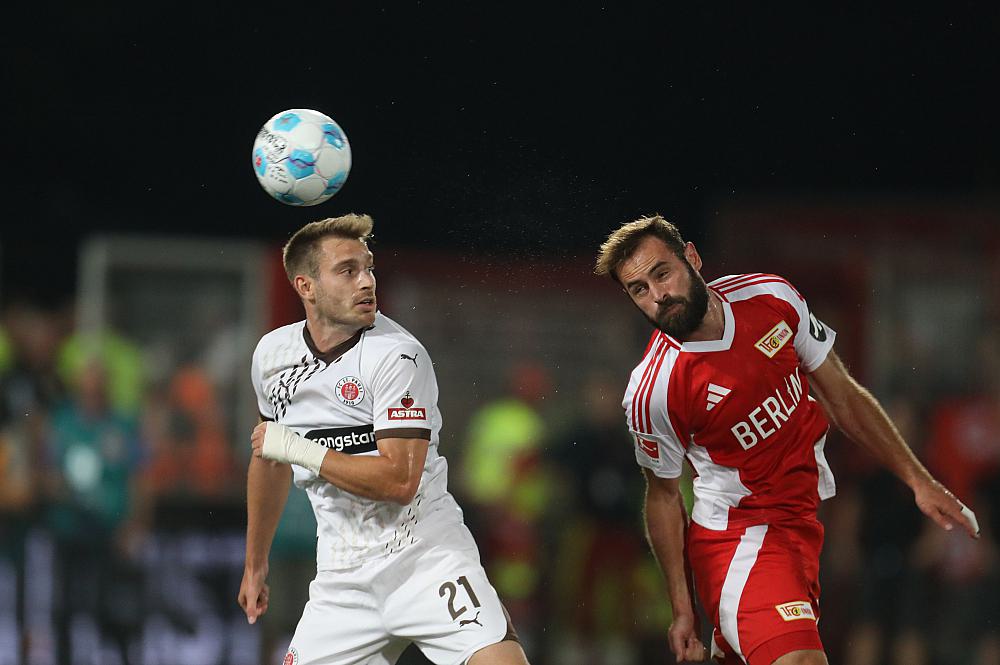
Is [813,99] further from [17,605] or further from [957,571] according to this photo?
[17,605]

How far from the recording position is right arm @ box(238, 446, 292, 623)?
187 inches

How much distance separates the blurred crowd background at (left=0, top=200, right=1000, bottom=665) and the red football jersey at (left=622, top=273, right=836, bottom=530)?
13.4ft

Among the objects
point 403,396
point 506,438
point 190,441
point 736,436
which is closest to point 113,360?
point 190,441

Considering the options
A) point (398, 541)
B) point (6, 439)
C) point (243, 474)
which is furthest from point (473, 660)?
point (243, 474)

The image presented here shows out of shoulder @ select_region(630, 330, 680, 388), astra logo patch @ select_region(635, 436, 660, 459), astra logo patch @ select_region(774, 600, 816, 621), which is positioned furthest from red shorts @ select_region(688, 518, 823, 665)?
shoulder @ select_region(630, 330, 680, 388)

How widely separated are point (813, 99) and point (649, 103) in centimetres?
228

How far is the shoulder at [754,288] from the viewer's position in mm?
4801

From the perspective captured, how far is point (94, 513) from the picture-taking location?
29.2 ft

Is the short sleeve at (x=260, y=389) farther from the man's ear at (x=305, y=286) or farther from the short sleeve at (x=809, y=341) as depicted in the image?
the short sleeve at (x=809, y=341)

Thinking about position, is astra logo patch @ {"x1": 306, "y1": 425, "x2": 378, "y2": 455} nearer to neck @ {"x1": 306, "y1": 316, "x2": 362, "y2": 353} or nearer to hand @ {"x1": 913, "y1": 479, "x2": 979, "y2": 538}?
neck @ {"x1": 306, "y1": 316, "x2": 362, "y2": 353}

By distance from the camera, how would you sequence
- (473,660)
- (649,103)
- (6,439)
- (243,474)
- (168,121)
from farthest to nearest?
(168,121) → (649,103) → (243,474) → (6,439) → (473,660)

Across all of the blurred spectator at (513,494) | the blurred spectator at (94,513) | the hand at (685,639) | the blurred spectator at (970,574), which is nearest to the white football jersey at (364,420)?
the hand at (685,639)

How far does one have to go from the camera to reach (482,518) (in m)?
9.91

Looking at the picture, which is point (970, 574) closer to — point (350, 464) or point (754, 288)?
point (754, 288)
